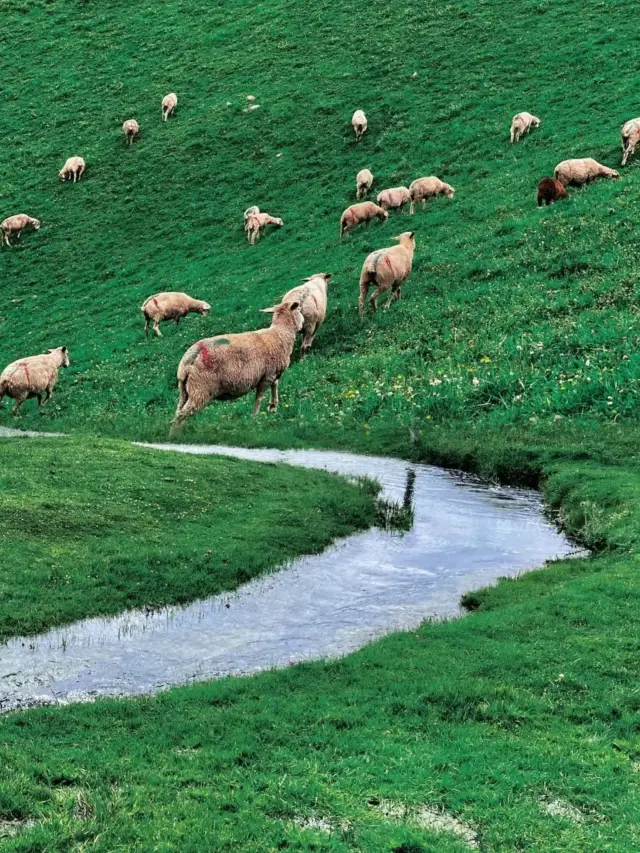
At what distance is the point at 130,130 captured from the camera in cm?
4806

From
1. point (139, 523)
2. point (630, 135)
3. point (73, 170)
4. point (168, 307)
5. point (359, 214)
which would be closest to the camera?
point (139, 523)

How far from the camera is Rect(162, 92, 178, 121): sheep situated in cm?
4944

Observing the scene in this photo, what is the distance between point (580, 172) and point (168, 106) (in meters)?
26.2

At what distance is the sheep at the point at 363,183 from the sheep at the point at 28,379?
16.5 metres

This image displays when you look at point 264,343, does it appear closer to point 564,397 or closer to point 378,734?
point 564,397

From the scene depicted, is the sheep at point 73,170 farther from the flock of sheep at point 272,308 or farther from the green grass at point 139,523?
the green grass at point 139,523

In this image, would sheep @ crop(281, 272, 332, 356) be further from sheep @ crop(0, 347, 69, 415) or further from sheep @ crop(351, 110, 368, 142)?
sheep @ crop(351, 110, 368, 142)

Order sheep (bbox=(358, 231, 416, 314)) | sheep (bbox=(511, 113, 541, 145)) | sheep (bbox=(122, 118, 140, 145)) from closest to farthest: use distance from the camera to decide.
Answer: sheep (bbox=(358, 231, 416, 314)) < sheep (bbox=(511, 113, 541, 145)) < sheep (bbox=(122, 118, 140, 145))

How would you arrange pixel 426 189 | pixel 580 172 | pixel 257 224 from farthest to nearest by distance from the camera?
pixel 257 224 → pixel 426 189 → pixel 580 172

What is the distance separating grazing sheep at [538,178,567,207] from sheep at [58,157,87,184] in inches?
988

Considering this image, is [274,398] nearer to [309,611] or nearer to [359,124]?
[309,611]

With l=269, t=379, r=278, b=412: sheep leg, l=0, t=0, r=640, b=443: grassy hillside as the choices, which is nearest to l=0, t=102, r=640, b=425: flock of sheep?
l=269, t=379, r=278, b=412: sheep leg

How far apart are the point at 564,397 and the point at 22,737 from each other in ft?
50.7

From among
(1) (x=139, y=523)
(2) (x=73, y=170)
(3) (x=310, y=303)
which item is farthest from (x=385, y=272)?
(2) (x=73, y=170)
